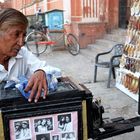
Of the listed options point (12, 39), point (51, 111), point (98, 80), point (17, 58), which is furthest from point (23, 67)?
point (98, 80)

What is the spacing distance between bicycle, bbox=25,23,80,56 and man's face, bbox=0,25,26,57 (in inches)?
316

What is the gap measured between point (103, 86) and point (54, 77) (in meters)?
4.12

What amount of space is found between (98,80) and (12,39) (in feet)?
15.3

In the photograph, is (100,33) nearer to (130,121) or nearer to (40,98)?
(130,121)

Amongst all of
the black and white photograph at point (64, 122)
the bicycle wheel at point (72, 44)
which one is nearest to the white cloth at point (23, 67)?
the black and white photograph at point (64, 122)

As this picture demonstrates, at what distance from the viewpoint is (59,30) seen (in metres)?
10.8

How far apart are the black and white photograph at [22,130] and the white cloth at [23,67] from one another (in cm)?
40

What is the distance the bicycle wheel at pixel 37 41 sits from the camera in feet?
32.8

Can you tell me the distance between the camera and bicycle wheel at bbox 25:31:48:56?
1001cm

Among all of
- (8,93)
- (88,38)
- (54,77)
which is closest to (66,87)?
Answer: (54,77)

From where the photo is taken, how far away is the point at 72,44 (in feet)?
32.4

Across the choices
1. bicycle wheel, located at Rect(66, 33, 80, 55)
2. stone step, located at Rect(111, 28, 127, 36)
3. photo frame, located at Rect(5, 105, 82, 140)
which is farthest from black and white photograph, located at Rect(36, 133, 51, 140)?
bicycle wheel, located at Rect(66, 33, 80, 55)

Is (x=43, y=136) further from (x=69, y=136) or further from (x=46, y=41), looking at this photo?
(x=46, y=41)

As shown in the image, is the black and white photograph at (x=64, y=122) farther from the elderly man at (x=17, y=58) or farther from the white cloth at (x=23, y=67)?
the white cloth at (x=23, y=67)
